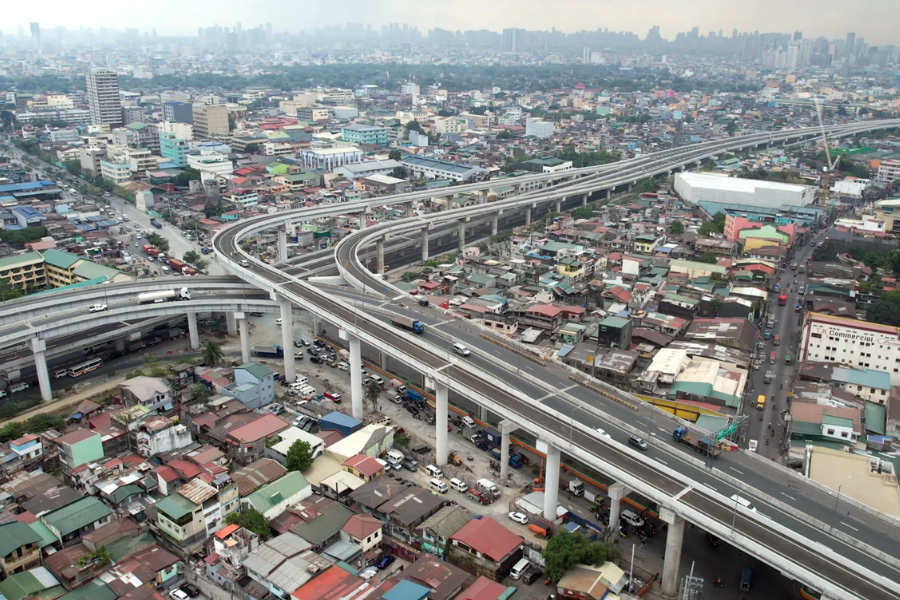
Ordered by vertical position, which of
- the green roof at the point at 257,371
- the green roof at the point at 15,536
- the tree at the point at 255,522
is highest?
the green roof at the point at 257,371

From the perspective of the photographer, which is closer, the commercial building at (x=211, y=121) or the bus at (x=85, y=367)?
the bus at (x=85, y=367)

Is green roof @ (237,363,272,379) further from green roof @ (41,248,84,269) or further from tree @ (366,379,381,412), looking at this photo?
green roof @ (41,248,84,269)

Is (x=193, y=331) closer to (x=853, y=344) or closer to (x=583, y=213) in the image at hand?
(x=853, y=344)

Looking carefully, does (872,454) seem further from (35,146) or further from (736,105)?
(736,105)

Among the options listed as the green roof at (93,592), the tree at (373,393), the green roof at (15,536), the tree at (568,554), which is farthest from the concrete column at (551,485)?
the green roof at (15,536)

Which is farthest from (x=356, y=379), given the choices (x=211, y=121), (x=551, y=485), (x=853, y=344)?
(x=211, y=121)

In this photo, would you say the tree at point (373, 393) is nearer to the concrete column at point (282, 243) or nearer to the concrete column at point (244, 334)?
the concrete column at point (244, 334)

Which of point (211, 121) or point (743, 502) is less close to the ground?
point (211, 121)

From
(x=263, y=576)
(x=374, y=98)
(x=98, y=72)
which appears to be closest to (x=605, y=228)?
(x=263, y=576)
